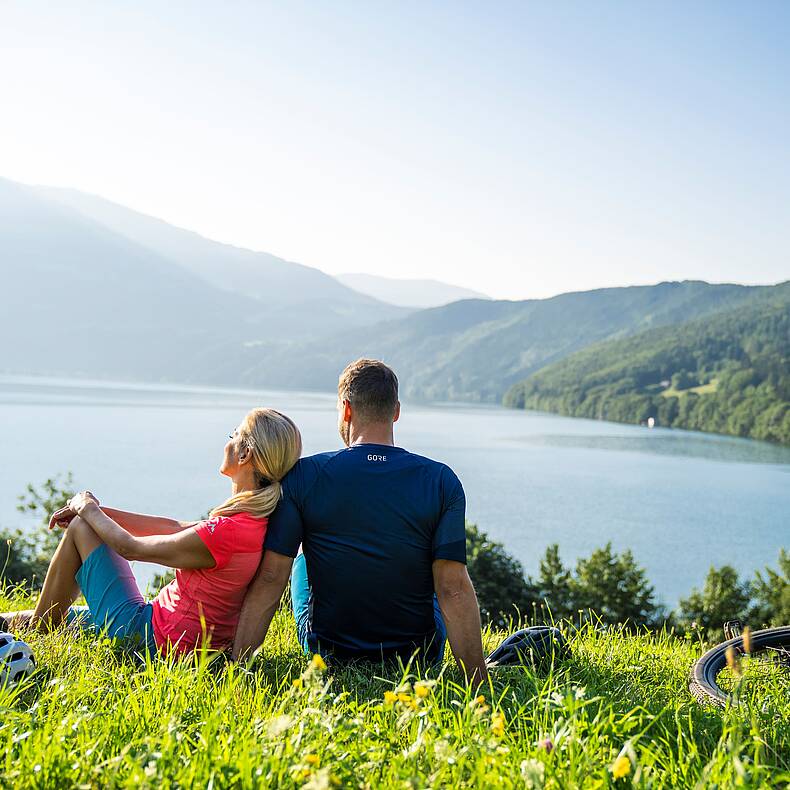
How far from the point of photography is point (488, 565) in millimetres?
26078

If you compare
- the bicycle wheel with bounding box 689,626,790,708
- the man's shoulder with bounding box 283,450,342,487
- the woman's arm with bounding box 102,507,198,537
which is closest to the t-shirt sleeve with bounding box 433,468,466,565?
the man's shoulder with bounding box 283,450,342,487

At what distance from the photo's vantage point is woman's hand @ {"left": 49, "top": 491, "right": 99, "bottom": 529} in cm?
390

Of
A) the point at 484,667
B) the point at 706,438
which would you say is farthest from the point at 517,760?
the point at 706,438

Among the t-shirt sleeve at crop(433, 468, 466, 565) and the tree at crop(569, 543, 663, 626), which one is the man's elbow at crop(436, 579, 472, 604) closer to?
the t-shirt sleeve at crop(433, 468, 466, 565)

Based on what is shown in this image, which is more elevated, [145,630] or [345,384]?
[345,384]

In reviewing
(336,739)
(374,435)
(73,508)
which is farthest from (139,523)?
(336,739)

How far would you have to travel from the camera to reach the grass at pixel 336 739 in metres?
2.04

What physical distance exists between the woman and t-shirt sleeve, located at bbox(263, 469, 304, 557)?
0.05 m

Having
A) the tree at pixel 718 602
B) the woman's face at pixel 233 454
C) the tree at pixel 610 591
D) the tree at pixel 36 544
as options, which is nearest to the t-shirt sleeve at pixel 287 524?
the woman's face at pixel 233 454

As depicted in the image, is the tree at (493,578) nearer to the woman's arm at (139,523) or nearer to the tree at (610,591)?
the tree at (610,591)

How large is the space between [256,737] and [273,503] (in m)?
1.44

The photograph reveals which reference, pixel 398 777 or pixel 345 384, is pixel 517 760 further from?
pixel 345 384

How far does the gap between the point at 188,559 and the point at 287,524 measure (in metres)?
0.50

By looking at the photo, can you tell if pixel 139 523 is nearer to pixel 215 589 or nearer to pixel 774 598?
pixel 215 589
